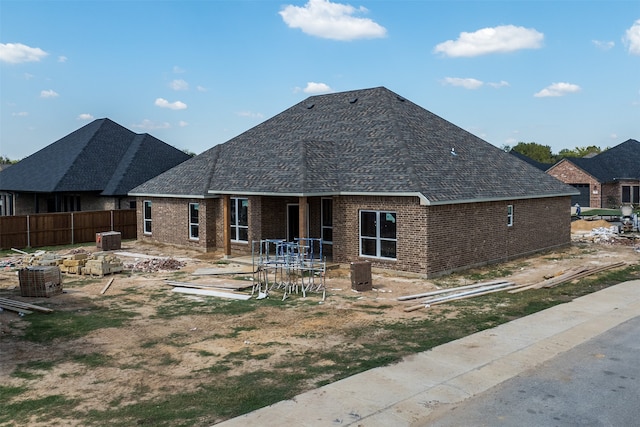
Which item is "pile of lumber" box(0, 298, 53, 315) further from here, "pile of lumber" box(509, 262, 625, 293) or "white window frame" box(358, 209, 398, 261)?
"pile of lumber" box(509, 262, 625, 293)

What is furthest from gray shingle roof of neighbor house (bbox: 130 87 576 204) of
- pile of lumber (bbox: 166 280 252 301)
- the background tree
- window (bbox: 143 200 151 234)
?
the background tree

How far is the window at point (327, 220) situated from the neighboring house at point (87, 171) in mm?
17058

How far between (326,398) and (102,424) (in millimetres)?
3077

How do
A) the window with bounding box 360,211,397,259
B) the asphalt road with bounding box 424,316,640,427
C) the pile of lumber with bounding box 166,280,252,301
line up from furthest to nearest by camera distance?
the window with bounding box 360,211,397,259
the pile of lumber with bounding box 166,280,252,301
the asphalt road with bounding box 424,316,640,427

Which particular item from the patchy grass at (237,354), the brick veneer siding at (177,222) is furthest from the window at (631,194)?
the brick veneer siding at (177,222)

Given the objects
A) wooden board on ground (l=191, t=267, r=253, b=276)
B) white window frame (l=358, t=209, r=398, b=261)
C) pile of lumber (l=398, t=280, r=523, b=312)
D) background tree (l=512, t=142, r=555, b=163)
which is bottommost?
pile of lumber (l=398, t=280, r=523, b=312)

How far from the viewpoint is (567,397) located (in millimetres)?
8250

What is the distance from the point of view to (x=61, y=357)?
34.1 ft

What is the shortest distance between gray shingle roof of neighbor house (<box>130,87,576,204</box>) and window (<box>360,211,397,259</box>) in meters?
0.95

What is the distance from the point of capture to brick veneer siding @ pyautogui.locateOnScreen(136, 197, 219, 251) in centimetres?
2598

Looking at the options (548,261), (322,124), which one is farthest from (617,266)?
(322,124)

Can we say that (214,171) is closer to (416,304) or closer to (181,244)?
(181,244)

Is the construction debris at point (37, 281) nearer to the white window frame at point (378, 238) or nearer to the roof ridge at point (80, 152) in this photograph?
the white window frame at point (378, 238)

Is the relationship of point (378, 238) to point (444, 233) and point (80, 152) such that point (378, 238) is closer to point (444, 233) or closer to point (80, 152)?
point (444, 233)
